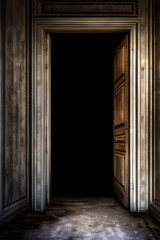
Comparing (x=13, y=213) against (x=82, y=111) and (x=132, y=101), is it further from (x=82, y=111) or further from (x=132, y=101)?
(x=82, y=111)

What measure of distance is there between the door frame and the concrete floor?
0.28m

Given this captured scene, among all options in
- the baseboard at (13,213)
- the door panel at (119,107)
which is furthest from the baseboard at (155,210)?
the baseboard at (13,213)

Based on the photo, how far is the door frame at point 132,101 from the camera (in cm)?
330

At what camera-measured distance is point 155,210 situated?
2.99 m

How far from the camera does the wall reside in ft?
9.00

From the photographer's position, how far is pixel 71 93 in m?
6.96

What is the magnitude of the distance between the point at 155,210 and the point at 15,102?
2.17 meters

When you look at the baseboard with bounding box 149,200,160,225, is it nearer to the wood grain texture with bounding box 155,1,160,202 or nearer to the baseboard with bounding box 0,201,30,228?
the wood grain texture with bounding box 155,1,160,202

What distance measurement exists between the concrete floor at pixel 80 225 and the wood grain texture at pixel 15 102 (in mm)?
367

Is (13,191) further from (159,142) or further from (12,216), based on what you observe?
(159,142)

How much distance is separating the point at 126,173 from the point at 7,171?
63.2 inches

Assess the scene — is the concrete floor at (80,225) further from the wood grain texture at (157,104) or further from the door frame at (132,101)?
the wood grain texture at (157,104)

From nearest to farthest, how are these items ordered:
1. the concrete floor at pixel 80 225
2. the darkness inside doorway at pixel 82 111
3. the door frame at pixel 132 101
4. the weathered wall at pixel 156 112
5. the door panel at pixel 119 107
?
the concrete floor at pixel 80 225
the weathered wall at pixel 156 112
the door frame at pixel 132 101
the door panel at pixel 119 107
the darkness inside doorway at pixel 82 111

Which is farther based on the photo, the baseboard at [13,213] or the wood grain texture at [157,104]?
the wood grain texture at [157,104]
